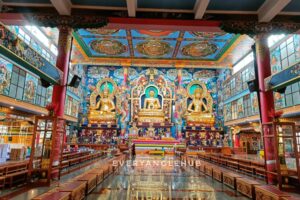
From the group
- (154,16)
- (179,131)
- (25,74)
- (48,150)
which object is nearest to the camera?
(48,150)

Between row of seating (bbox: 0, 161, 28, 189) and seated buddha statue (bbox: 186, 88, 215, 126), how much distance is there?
1714 centimetres

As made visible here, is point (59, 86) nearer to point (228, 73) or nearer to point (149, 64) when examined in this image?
point (149, 64)

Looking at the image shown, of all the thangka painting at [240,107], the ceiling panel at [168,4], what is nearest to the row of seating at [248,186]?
the ceiling panel at [168,4]

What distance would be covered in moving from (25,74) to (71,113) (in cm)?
659

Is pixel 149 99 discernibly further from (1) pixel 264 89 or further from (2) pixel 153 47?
(1) pixel 264 89

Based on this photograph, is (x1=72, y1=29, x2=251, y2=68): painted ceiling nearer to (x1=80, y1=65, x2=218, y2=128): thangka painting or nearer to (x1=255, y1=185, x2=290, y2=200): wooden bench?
(x1=80, y1=65, x2=218, y2=128): thangka painting

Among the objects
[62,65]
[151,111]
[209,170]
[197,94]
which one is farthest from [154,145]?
[62,65]

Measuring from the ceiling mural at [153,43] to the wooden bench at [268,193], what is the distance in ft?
40.4

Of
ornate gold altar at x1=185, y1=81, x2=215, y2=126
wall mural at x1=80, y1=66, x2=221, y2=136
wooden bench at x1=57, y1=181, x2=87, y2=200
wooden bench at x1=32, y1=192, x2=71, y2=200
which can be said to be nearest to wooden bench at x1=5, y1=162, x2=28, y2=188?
wooden bench at x1=57, y1=181, x2=87, y2=200

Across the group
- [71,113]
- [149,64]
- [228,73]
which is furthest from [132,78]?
[228,73]

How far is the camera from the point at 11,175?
4.55 meters

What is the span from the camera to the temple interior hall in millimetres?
4812

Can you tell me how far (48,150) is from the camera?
511 centimetres

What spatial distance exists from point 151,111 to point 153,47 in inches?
267
